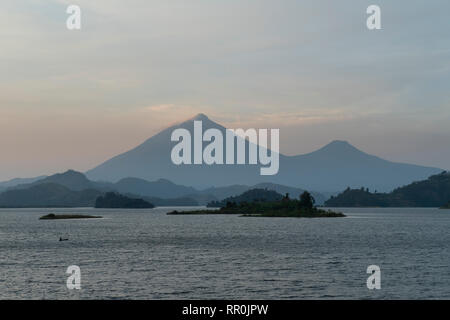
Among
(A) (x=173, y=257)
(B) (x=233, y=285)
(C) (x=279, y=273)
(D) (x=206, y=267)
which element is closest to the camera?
(B) (x=233, y=285)

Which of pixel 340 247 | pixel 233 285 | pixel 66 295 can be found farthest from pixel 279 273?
pixel 340 247

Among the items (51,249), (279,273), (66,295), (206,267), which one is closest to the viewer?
(66,295)

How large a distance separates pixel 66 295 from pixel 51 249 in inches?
2273

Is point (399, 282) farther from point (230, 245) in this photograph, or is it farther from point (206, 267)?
point (230, 245)

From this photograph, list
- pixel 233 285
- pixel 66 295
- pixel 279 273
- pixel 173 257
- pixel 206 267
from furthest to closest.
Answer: pixel 173 257 → pixel 206 267 → pixel 279 273 → pixel 233 285 → pixel 66 295

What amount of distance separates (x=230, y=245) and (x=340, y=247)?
22.8 meters
